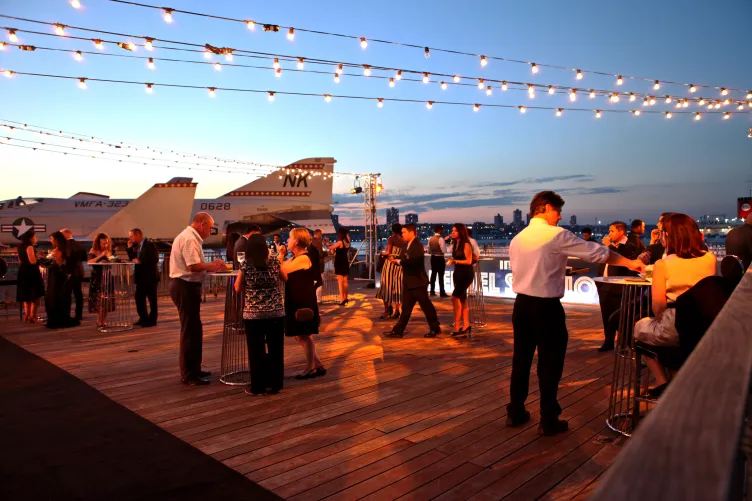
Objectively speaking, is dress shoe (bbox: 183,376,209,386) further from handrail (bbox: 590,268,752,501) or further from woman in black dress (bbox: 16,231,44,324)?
woman in black dress (bbox: 16,231,44,324)

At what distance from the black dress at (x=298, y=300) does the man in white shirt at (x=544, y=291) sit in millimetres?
2067

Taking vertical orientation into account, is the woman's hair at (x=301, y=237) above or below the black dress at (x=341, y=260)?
above

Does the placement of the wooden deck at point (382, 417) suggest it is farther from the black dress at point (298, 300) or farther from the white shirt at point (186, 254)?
the white shirt at point (186, 254)

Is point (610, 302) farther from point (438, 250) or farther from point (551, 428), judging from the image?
point (438, 250)

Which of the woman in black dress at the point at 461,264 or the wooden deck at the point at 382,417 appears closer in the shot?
the wooden deck at the point at 382,417

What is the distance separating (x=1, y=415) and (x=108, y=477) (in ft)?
5.67

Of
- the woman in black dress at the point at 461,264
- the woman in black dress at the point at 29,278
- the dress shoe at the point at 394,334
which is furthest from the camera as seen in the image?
the woman in black dress at the point at 29,278

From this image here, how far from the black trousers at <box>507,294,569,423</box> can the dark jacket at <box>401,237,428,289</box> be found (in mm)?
3369

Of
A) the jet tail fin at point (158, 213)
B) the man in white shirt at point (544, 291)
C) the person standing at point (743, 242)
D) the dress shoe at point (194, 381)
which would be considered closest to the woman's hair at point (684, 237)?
the man in white shirt at point (544, 291)

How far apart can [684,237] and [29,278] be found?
31.8 ft

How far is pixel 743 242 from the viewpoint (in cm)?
504

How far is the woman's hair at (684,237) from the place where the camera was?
324cm

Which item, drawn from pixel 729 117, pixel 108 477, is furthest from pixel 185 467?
pixel 729 117

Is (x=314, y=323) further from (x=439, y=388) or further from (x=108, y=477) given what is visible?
(x=108, y=477)
